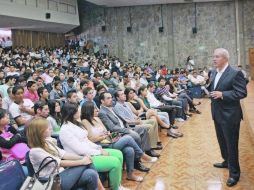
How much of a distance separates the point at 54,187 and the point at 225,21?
48.3 ft

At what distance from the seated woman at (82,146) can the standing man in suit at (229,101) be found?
1086 millimetres

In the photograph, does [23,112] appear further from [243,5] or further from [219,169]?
[243,5]

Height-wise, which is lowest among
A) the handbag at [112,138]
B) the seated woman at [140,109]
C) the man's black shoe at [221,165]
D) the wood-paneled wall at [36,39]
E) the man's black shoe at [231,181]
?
the man's black shoe at [231,181]

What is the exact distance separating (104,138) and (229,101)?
1316 millimetres

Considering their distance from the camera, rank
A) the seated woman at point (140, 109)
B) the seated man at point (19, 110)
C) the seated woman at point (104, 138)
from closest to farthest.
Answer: the seated woman at point (104, 138) → the seated man at point (19, 110) → the seated woman at point (140, 109)

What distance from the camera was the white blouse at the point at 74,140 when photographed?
309 cm

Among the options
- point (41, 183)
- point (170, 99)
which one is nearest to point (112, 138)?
point (41, 183)

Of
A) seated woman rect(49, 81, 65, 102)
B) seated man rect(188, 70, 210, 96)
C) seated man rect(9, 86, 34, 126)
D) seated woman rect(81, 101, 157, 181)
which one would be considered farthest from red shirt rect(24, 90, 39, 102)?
seated man rect(188, 70, 210, 96)

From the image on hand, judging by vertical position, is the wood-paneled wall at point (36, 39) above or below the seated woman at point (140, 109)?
Answer: above

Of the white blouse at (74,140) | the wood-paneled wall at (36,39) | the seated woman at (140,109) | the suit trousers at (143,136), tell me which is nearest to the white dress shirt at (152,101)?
the seated woman at (140,109)

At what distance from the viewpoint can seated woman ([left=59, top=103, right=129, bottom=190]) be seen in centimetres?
310

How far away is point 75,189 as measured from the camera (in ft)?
8.92

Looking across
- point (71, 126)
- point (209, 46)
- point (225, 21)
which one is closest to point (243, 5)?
point (225, 21)

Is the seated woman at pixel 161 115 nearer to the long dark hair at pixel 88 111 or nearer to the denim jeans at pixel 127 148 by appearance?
the denim jeans at pixel 127 148
